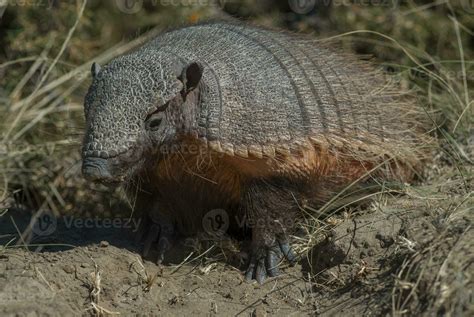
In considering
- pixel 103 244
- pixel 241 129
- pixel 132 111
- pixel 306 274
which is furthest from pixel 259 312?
pixel 132 111

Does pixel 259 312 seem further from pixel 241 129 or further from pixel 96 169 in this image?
pixel 96 169

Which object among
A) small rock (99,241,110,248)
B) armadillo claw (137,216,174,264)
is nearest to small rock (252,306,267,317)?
armadillo claw (137,216,174,264)

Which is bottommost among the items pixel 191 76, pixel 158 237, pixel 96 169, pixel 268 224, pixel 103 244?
pixel 158 237

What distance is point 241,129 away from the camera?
4691mm

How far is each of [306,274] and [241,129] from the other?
1074 millimetres

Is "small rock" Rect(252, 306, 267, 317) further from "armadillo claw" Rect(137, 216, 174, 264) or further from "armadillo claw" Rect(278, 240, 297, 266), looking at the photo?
"armadillo claw" Rect(137, 216, 174, 264)

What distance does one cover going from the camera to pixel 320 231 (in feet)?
16.8

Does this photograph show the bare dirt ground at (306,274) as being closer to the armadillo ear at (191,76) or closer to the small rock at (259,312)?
the small rock at (259,312)

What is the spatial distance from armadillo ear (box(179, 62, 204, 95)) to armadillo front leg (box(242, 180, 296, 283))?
82cm

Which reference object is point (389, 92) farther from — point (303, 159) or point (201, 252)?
point (201, 252)

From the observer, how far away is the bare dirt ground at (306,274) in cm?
387

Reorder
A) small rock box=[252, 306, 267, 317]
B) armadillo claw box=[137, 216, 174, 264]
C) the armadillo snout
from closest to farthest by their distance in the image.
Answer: the armadillo snout → small rock box=[252, 306, 267, 317] → armadillo claw box=[137, 216, 174, 264]

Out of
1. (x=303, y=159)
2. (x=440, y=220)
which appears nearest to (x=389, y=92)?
(x=303, y=159)

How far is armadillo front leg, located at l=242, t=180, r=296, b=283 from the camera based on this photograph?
16.2 feet
